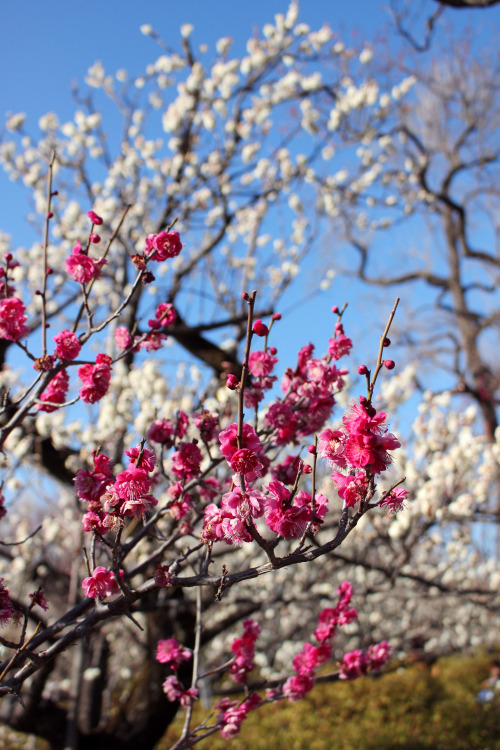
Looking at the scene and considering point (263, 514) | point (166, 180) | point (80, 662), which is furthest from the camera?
point (166, 180)

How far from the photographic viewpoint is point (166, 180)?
676 centimetres

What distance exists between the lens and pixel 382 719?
30.1ft

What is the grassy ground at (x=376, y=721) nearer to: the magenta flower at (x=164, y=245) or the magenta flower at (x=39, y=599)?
the magenta flower at (x=39, y=599)

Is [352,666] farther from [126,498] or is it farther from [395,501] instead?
[126,498]

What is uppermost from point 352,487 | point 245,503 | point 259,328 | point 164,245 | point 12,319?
point 164,245

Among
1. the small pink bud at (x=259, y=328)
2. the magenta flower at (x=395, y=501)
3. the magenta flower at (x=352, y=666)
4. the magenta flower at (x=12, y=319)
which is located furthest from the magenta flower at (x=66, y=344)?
the magenta flower at (x=352, y=666)

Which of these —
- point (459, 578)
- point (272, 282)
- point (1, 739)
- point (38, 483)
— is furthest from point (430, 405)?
point (1, 739)

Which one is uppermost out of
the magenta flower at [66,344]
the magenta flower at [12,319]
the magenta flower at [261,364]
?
the magenta flower at [261,364]

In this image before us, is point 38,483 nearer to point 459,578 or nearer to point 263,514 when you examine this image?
point 263,514

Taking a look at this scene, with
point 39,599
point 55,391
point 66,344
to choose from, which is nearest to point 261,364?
point 66,344

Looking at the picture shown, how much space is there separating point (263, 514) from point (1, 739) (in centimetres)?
1058

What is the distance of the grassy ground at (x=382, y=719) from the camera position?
7.78 m

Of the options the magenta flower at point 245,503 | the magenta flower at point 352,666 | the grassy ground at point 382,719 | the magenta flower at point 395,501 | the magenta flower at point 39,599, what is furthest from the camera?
the grassy ground at point 382,719

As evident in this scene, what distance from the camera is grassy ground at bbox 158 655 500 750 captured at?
7.78 meters
